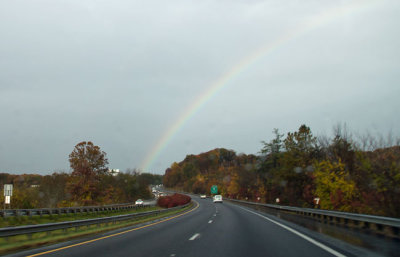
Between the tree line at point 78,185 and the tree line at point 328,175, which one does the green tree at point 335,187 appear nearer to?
the tree line at point 328,175

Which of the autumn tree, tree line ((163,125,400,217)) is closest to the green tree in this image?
tree line ((163,125,400,217))

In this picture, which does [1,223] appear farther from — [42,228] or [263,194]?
[263,194]

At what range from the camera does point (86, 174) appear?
66688mm

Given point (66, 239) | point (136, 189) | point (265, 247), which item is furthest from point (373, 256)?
point (136, 189)

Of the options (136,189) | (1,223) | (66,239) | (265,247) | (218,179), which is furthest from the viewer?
(218,179)

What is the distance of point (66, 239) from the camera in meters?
14.0

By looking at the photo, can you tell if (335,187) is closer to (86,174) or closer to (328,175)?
(328,175)

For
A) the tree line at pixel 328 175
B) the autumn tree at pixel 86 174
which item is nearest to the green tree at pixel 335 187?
the tree line at pixel 328 175

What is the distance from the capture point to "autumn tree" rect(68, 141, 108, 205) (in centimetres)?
6556

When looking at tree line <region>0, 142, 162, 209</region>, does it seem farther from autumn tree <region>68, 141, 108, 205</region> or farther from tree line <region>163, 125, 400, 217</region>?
tree line <region>163, 125, 400, 217</region>

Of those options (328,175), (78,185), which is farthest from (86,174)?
(328,175)

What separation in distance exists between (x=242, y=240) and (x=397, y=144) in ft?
65.4

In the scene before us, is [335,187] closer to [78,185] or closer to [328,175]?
[328,175]

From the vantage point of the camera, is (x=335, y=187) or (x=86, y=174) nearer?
(x=335, y=187)
